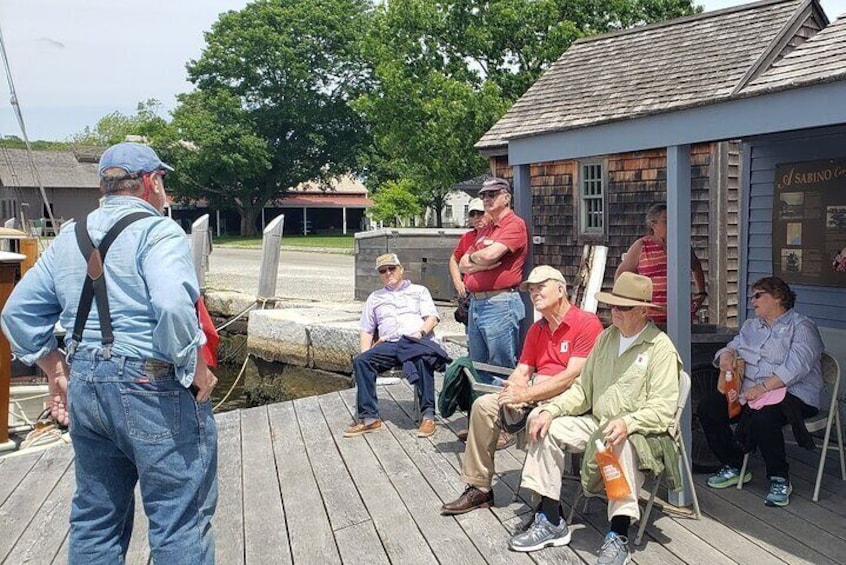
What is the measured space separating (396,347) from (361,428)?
2.11ft

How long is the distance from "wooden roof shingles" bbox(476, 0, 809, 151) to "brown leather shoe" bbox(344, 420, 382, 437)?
2256mm

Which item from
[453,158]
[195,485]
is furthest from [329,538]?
[453,158]

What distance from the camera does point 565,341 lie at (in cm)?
438

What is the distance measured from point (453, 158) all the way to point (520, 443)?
2143cm

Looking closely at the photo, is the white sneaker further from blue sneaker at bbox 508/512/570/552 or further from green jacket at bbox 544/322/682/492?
blue sneaker at bbox 508/512/570/552

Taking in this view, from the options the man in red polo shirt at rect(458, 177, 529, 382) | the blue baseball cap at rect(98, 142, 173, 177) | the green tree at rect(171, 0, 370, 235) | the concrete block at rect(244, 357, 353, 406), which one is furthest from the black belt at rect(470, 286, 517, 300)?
the green tree at rect(171, 0, 370, 235)

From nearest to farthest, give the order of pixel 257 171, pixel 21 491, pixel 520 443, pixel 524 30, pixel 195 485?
pixel 195 485, pixel 520 443, pixel 21 491, pixel 524 30, pixel 257 171

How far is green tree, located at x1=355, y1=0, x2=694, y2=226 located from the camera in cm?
2406

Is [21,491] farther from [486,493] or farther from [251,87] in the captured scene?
[251,87]

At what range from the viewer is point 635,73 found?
5293mm

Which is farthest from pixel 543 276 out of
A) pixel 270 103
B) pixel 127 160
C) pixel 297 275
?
pixel 270 103

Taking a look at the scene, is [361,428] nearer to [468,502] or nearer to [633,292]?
[468,502]

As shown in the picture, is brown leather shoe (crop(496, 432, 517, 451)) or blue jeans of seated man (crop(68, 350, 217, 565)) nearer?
blue jeans of seated man (crop(68, 350, 217, 565))

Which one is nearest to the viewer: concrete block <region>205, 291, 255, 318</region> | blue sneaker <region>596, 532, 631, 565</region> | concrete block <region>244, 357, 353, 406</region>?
blue sneaker <region>596, 532, 631, 565</region>
